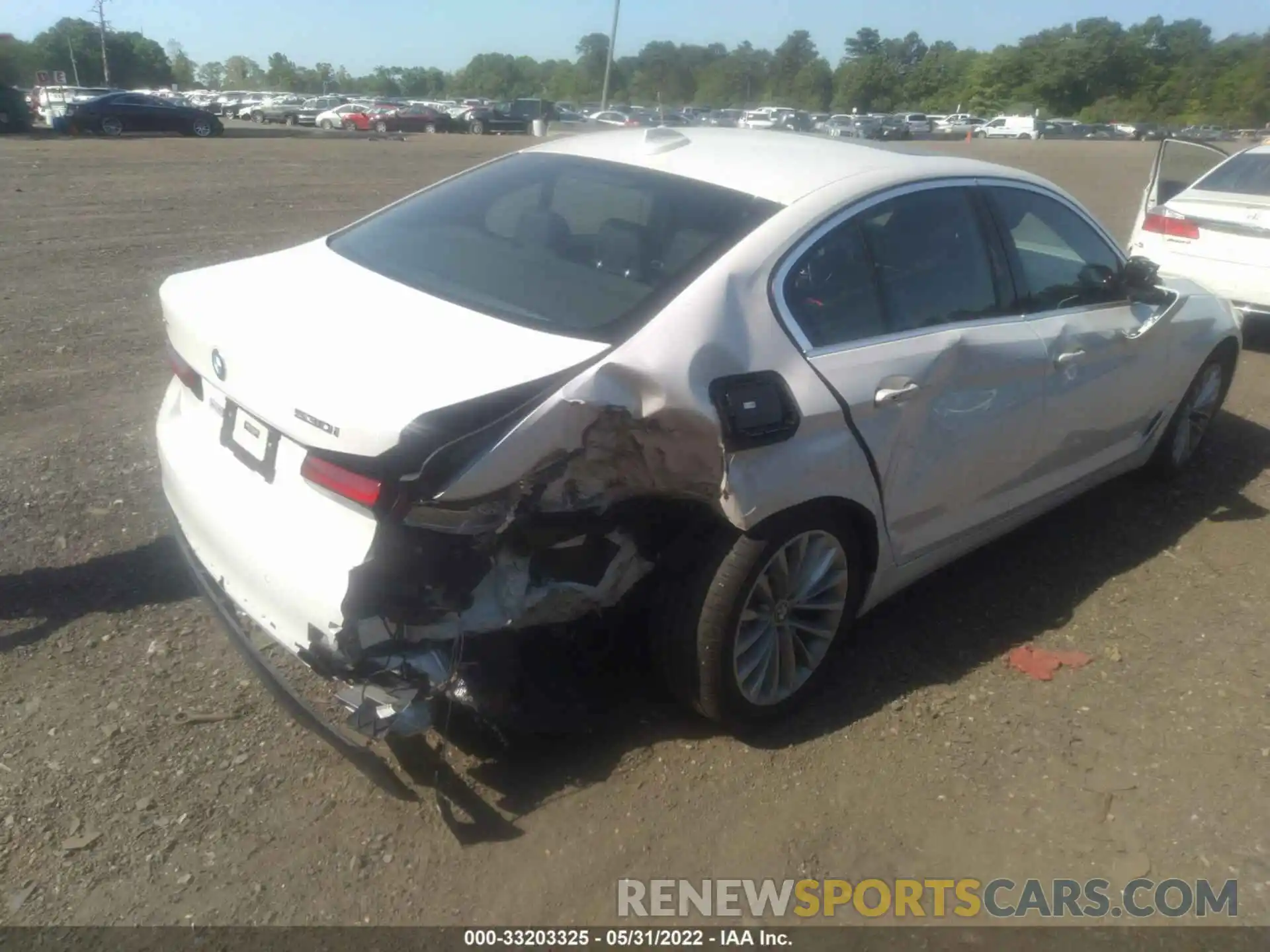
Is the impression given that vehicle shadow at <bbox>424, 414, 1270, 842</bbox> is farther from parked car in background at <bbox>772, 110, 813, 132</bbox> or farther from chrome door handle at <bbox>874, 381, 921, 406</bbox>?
parked car in background at <bbox>772, 110, 813, 132</bbox>

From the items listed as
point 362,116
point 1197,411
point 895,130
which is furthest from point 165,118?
point 895,130

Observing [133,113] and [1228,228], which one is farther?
[133,113]

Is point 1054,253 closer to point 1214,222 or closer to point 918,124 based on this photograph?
point 1214,222

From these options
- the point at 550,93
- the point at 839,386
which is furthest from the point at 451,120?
the point at 550,93

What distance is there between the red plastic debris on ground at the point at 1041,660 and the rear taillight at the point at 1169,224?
17.1 ft

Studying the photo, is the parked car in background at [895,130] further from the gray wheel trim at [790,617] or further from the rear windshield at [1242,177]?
the gray wheel trim at [790,617]

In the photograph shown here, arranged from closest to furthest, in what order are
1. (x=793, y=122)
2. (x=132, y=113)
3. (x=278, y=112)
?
(x=132, y=113)
(x=793, y=122)
(x=278, y=112)

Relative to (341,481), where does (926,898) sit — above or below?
below

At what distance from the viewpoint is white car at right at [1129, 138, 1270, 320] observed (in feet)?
24.3

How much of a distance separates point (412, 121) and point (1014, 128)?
114 ft

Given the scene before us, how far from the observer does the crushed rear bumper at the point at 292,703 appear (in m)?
2.72

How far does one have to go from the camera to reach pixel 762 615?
313 centimetres

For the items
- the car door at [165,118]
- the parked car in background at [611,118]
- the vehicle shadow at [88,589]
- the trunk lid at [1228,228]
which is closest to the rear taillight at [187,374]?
the vehicle shadow at [88,589]

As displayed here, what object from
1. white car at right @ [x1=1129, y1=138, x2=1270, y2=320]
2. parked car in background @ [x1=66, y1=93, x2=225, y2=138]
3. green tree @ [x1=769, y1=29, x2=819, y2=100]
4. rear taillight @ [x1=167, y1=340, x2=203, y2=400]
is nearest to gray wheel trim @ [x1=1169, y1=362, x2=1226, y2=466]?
white car at right @ [x1=1129, y1=138, x2=1270, y2=320]
